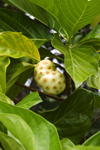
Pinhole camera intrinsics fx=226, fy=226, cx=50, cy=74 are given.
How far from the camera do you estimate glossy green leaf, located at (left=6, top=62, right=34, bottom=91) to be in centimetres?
63

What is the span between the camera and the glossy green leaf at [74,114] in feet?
2.21

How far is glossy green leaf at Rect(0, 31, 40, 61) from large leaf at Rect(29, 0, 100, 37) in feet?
0.35

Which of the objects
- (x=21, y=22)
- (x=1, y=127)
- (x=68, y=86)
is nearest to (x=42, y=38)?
(x=21, y=22)

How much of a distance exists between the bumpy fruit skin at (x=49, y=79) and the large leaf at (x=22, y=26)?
13cm

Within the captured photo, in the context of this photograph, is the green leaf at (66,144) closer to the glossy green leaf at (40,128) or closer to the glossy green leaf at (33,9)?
the glossy green leaf at (40,128)

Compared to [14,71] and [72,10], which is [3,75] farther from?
[72,10]

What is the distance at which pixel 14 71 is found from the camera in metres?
0.66

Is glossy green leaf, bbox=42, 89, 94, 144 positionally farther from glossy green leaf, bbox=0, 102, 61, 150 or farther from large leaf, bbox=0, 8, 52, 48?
glossy green leaf, bbox=0, 102, 61, 150

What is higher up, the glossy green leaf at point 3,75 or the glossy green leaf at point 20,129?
the glossy green leaf at point 3,75

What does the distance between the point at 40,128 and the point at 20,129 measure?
0.16 feet

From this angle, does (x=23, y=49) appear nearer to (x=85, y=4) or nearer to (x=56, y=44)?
(x=56, y=44)

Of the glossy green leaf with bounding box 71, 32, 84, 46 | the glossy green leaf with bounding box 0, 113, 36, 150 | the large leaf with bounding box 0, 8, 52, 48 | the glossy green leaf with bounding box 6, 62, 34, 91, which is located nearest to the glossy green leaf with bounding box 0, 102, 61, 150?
the glossy green leaf with bounding box 0, 113, 36, 150

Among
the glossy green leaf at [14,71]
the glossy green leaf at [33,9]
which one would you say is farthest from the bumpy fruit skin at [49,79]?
the glossy green leaf at [33,9]

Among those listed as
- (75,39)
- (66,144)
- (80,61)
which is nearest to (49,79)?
(80,61)
